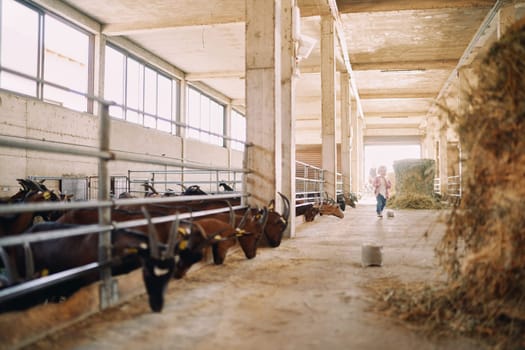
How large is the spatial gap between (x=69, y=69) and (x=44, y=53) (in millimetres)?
1204

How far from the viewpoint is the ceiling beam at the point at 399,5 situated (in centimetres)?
1262

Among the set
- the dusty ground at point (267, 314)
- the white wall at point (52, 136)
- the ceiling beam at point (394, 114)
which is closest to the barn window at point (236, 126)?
the ceiling beam at point (394, 114)

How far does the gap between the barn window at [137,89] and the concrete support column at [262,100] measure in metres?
7.78

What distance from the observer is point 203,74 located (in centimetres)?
2095

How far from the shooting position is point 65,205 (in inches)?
105

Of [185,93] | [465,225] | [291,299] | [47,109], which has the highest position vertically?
[185,93]

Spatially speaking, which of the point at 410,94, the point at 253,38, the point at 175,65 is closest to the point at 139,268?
the point at 253,38

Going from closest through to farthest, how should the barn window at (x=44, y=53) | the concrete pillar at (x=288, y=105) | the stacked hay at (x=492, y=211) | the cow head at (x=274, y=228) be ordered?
the stacked hay at (x=492, y=211), the cow head at (x=274, y=228), the concrete pillar at (x=288, y=105), the barn window at (x=44, y=53)

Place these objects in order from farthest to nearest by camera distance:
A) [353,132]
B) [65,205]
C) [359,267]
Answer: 1. [353,132]
2. [359,267]
3. [65,205]

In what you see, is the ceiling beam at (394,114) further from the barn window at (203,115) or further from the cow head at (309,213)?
the cow head at (309,213)

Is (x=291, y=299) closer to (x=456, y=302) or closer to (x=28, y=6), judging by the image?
(x=456, y=302)

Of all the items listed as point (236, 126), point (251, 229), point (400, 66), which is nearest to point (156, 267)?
point (251, 229)

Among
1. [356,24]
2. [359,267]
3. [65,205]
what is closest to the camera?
[65,205]

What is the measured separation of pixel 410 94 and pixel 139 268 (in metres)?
24.3
